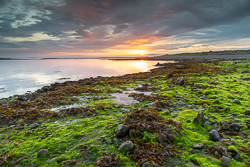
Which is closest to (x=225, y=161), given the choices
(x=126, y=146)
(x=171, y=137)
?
(x=171, y=137)

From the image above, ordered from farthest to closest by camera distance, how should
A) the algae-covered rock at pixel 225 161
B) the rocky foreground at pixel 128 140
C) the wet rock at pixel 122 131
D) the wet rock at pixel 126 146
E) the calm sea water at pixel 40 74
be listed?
1. the calm sea water at pixel 40 74
2. the wet rock at pixel 122 131
3. the wet rock at pixel 126 146
4. the rocky foreground at pixel 128 140
5. the algae-covered rock at pixel 225 161

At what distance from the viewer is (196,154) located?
3090 millimetres

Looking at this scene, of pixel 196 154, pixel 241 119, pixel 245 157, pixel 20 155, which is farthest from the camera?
pixel 241 119

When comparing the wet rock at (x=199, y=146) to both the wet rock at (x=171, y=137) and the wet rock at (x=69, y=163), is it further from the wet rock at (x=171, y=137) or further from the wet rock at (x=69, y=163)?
the wet rock at (x=69, y=163)

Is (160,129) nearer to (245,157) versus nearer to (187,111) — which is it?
(245,157)

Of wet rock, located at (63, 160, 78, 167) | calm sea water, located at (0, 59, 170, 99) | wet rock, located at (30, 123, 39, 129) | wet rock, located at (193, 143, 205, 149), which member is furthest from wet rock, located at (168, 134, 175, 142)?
calm sea water, located at (0, 59, 170, 99)

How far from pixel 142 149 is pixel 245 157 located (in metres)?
2.47

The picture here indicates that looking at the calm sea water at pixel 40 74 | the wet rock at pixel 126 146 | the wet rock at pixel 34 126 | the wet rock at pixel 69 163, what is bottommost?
the wet rock at pixel 69 163

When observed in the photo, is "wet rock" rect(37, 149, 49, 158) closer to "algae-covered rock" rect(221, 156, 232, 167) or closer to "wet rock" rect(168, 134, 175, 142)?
"wet rock" rect(168, 134, 175, 142)

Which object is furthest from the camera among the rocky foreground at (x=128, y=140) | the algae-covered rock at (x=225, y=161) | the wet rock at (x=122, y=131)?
the wet rock at (x=122, y=131)

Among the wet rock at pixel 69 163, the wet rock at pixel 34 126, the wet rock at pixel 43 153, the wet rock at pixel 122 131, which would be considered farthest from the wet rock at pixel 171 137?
the wet rock at pixel 34 126

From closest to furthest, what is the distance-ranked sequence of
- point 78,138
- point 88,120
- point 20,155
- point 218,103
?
1. point 20,155
2. point 78,138
3. point 88,120
4. point 218,103

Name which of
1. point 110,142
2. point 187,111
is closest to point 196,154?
point 110,142

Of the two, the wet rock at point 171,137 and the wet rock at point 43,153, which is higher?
the wet rock at point 171,137
